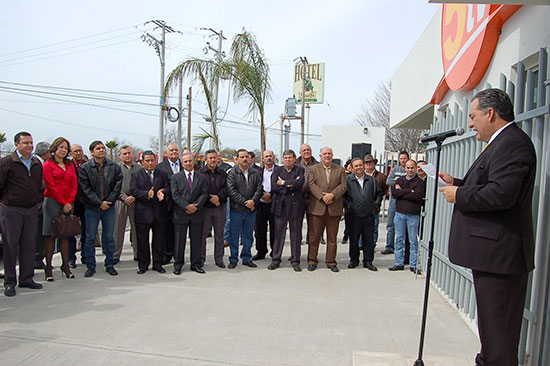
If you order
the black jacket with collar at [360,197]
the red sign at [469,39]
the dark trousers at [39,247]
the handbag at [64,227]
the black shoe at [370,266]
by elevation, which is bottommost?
the black shoe at [370,266]

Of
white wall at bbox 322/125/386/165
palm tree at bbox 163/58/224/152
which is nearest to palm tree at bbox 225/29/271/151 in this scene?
palm tree at bbox 163/58/224/152

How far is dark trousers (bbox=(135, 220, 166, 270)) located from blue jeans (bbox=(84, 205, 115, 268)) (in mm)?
430

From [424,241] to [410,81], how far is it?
714cm

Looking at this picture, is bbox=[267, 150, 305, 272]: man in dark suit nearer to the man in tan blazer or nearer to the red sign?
the man in tan blazer

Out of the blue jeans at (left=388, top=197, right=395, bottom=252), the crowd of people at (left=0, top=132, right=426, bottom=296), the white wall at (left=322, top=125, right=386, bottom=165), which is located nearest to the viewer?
the crowd of people at (left=0, top=132, right=426, bottom=296)

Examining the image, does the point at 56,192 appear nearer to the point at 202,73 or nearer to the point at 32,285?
the point at 32,285

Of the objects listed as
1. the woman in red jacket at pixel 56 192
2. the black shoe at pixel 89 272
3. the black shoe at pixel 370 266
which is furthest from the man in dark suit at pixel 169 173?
the black shoe at pixel 370 266

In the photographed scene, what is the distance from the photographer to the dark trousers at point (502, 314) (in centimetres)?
266

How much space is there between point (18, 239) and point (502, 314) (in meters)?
5.74

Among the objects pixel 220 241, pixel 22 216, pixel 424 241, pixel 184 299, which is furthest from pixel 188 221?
pixel 424 241

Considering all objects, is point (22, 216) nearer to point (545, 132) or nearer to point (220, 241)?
point (220, 241)

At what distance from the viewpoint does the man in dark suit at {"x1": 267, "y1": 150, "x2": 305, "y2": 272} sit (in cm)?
713

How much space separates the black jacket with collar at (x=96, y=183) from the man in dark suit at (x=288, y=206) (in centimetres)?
266

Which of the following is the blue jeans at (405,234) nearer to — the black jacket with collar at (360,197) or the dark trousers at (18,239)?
the black jacket with collar at (360,197)
